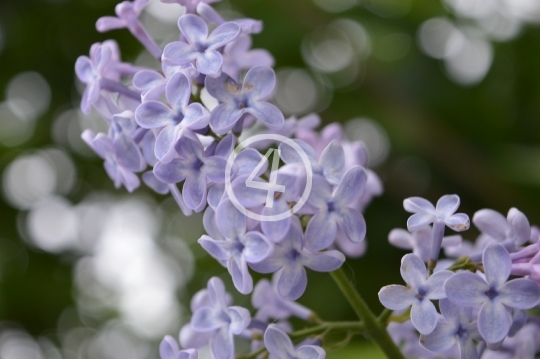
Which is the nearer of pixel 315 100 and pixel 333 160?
pixel 333 160

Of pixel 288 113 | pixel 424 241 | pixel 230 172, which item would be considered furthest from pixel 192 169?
pixel 288 113

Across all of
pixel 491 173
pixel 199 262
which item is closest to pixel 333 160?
pixel 491 173

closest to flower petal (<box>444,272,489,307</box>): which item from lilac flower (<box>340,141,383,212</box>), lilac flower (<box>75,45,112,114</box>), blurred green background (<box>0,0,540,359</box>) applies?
lilac flower (<box>340,141,383,212</box>)

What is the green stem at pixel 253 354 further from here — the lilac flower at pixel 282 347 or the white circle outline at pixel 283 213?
the white circle outline at pixel 283 213

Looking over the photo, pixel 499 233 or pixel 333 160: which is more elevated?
pixel 333 160

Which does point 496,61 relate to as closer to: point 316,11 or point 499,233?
point 316,11

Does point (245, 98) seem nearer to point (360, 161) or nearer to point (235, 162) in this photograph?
point (235, 162)
